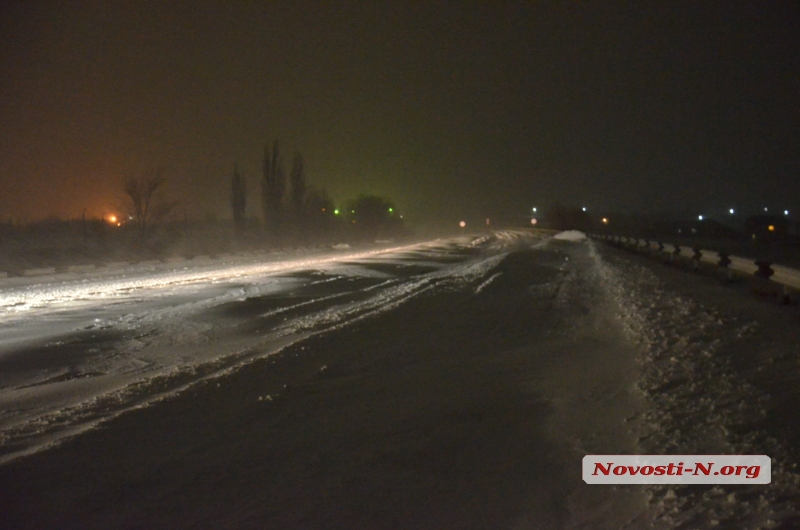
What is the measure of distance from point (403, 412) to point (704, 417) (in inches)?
125

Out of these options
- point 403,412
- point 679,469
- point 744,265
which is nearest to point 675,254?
point 744,265

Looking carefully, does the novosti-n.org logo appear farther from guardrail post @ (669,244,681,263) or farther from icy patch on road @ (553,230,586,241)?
icy patch on road @ (553,230,586,241)

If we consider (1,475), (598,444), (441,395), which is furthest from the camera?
(441,395)

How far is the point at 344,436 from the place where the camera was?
24.6ft

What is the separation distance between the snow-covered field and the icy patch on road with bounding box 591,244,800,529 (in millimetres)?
29

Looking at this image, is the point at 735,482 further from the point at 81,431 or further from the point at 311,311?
the point at 311,311

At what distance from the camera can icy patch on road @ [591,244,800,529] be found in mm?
5418

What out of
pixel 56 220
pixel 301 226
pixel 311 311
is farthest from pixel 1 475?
pixel 301 226

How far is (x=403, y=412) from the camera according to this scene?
8.37 m

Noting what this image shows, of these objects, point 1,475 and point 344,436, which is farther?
point 344,436

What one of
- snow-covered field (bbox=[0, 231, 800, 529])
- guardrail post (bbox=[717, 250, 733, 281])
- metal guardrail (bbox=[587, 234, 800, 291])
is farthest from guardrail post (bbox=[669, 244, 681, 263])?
snow-covered field (bbox=[0, 231, 800, 529])

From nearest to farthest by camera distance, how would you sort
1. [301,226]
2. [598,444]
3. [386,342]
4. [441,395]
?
[598,444]
[441,395]
[386,342]
[301,226]

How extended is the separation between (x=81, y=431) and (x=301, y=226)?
72.7m

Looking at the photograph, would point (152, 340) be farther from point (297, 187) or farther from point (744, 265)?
point (297, 187)
